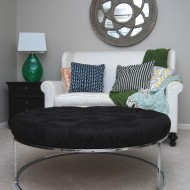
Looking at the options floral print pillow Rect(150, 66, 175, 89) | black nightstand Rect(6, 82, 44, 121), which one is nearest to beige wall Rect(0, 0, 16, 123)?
black nightstand Rect(6, 82, 44, 121)

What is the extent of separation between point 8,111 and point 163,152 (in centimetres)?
221

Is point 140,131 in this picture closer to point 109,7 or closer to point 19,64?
point 109,7

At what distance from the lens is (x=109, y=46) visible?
12.9ft

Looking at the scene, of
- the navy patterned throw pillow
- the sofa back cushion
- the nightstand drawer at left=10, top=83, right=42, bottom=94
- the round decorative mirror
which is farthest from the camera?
the round decorative mirror

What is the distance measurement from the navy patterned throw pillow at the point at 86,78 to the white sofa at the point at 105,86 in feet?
0.44

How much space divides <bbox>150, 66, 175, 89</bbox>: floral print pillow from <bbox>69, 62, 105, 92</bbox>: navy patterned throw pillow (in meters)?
0.61

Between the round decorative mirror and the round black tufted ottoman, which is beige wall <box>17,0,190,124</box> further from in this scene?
the round black tufted ottoman

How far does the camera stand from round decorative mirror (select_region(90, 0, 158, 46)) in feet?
12.3

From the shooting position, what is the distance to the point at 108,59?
361cm

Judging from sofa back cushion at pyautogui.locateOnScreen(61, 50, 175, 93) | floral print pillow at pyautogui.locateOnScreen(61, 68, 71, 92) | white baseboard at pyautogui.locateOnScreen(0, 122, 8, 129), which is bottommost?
white baseboard at pyautogui.locateOnScreen(0, 122, 8, 129)

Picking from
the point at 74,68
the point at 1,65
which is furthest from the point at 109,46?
the point at 1,65

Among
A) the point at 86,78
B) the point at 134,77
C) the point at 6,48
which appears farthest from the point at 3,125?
the point at 134,77

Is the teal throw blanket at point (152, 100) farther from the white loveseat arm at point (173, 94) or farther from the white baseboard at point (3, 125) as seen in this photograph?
the white baseboard at point (3, 125)

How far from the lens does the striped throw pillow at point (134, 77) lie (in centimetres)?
316
